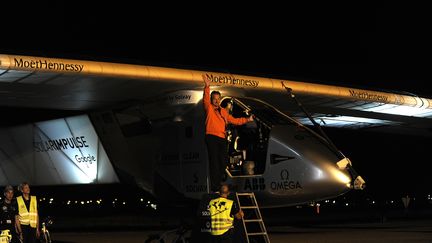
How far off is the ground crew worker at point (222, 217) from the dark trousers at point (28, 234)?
12.2 ft

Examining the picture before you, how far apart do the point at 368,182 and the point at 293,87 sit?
2337 cm

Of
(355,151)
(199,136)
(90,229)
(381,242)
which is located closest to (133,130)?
(199,136)

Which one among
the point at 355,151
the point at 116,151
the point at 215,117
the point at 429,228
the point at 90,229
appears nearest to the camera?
the point at 215,117

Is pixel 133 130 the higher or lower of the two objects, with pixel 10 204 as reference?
higher

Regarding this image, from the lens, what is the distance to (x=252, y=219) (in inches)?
475

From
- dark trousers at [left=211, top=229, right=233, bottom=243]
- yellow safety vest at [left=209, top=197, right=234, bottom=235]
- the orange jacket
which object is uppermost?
the orange jacket

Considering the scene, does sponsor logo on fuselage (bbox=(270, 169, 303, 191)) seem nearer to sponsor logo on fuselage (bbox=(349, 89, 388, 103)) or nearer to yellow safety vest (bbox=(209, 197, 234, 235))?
yellow safety vest (bbox=(209, 197, 234, 235))

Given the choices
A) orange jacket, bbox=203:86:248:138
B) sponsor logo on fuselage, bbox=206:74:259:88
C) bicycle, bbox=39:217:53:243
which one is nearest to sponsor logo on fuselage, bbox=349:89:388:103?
sponsor logo on fuselage, bbox=206:74:259:88

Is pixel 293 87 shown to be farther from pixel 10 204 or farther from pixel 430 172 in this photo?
pixel 430 172

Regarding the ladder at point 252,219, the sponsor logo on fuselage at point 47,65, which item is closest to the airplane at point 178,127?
the sponsor logo on fuselage at point 47,65

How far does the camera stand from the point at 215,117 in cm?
1229

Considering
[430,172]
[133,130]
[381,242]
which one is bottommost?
[381,242]

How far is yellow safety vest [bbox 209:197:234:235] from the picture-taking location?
10180mm

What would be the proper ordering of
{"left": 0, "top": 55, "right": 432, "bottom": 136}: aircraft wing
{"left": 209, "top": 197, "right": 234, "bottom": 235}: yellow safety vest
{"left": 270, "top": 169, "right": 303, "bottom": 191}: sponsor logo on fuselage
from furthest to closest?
{"left": 0, "top": 55, "right": 432, "bottom": 136}: aircraft wing → {"left": 270, "top": 169, "right": 303, "bottom": 191}: sponsor logo on fuselage → {"left": 209, "top": 197, "right": 234, "bottom": 235}: yellow safety vest
